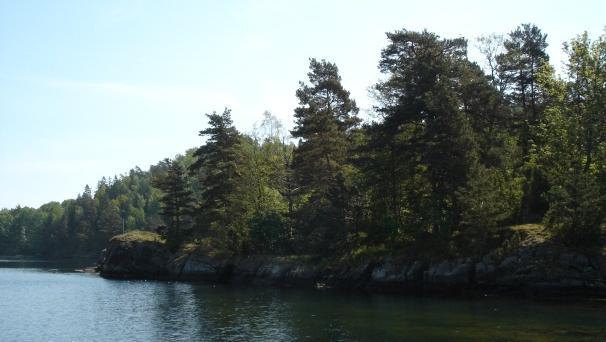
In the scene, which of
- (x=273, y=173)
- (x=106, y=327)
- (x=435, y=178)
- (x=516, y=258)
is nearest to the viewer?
(x=106, y=327)

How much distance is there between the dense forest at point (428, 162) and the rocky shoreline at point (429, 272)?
5.96ft

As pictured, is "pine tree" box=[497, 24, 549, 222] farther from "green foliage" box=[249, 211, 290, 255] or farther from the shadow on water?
the shadow on water

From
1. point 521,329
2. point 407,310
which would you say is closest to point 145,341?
point 407,310

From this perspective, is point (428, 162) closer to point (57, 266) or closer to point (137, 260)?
point (137, 260)

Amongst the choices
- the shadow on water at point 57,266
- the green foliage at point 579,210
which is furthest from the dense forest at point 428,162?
the shadow on water at point 57,266

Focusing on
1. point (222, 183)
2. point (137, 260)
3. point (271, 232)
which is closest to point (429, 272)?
point (271, 232)

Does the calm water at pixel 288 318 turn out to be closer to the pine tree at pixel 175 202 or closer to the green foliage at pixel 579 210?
the green foliage at pixel 579 210

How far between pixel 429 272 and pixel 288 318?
56.5ft

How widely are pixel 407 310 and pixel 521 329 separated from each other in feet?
32.2

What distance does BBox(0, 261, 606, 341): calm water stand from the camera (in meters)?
29.5

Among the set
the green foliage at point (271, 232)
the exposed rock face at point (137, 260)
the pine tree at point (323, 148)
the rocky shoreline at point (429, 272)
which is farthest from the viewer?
the exposed rock face at point (137, 260)

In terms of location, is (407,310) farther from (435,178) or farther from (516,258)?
(435,178)

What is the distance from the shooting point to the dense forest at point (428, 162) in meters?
46.0

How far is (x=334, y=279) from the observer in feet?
184
